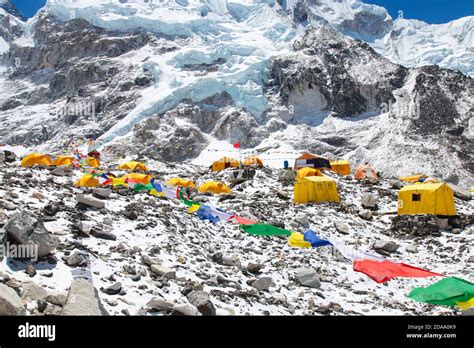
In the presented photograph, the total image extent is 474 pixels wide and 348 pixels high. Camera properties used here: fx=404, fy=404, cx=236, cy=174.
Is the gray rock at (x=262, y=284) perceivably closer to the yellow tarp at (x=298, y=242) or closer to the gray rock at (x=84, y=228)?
the gray rock at (x=84, y=228)

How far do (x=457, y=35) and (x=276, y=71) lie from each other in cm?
9139

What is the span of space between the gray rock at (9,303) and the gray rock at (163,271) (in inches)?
132

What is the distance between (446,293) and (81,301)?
8749mm

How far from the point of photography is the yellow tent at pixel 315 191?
74.5 ft

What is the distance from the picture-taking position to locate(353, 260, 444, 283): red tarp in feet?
40.1

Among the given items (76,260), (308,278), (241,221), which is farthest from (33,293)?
(241,221)

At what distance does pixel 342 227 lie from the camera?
1806 cm

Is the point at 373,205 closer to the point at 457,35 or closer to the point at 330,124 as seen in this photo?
the point at 330,124

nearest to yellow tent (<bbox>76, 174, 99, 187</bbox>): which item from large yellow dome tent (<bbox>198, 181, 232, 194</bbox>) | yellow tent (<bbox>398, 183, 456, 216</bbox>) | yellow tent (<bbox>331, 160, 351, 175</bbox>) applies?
large yellow dome tent (<bbox>198, 181, 232, 194</bbox>)

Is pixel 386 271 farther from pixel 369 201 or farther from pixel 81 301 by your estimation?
pixel 369 201

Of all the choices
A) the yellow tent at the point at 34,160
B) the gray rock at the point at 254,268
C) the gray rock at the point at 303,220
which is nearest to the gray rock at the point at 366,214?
the gray rock at the point at 303,220

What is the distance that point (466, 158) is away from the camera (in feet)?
251

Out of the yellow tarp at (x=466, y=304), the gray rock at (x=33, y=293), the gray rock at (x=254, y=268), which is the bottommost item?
the yellow tarp at (x=466, y=304)

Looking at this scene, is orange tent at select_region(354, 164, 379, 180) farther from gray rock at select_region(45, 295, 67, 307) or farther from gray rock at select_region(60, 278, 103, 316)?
gray rock at select_region(45, 295, 67, 307)
